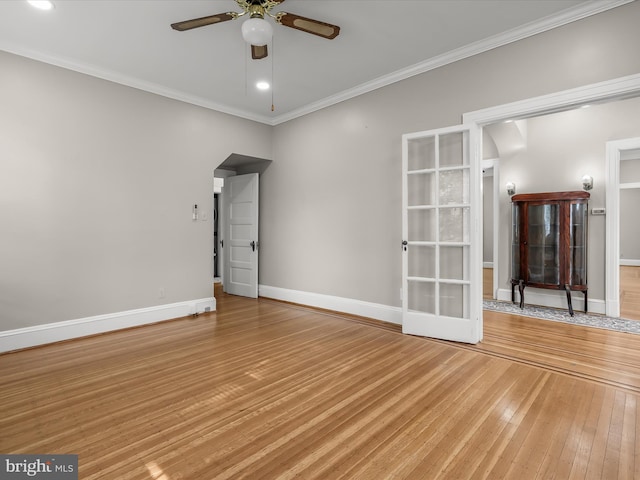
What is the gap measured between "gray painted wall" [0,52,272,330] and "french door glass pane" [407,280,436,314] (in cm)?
291

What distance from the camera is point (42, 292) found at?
3484mm

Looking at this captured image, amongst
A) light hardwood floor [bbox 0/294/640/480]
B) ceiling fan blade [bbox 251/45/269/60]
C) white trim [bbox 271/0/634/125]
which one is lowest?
light hardwood floor [bbox 0/294/640/480]

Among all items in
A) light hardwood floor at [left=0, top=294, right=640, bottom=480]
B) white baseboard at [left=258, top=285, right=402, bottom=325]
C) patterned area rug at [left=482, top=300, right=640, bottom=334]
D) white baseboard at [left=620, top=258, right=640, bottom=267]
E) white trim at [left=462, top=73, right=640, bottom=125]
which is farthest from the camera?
white baseboard at [left=620, top=258, right=640, bottom=267]

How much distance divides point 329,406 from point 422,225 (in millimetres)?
2335

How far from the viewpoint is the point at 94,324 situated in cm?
381

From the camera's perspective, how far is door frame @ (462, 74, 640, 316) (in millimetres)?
2691

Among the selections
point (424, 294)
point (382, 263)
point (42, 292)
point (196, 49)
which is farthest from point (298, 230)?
point (42, 292)

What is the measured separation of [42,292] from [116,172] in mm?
1542

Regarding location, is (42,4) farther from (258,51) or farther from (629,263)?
(629,263)

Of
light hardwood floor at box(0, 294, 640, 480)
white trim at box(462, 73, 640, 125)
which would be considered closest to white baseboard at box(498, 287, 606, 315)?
light hardwood floor at box(0, 294, 640, 480)

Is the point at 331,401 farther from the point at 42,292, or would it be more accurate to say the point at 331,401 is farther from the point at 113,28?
the point at 113,28

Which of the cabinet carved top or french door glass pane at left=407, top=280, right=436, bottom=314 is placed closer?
french door glass pane at left=407, top=280, right=436, bottom=314

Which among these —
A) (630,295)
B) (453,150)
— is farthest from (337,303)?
(630,295)

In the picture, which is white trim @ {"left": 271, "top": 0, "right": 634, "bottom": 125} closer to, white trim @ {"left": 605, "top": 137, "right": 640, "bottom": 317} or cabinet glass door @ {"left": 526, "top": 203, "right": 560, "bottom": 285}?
white trim @ {"left": 605, "top": 137, "right": 640, "bottom": 317}
